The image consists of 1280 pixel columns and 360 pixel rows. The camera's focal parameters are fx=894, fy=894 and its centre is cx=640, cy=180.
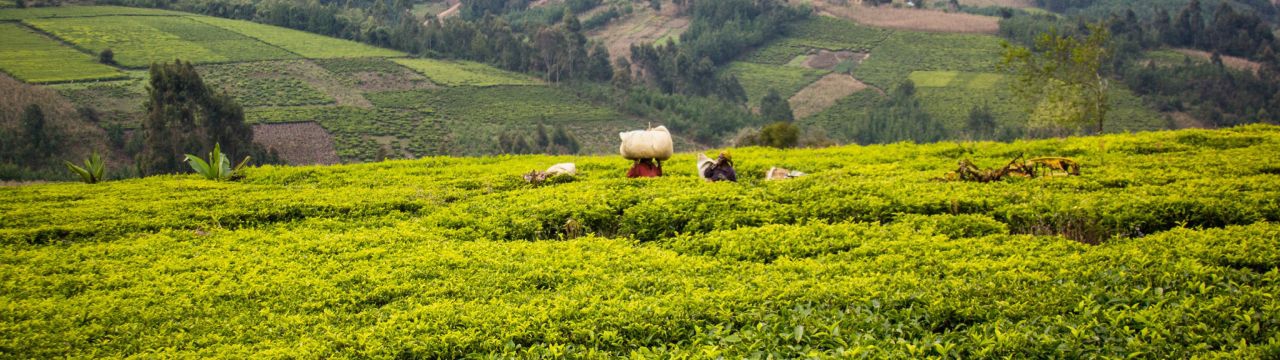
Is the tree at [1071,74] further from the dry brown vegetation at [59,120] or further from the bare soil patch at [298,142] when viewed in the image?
the dry brown vegetation at [59,120]

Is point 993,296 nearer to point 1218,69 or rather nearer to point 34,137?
point 34,137

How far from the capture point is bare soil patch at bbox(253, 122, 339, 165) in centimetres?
5494

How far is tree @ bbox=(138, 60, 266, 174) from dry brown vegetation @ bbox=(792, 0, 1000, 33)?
7465 cm

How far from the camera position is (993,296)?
5.95 metres

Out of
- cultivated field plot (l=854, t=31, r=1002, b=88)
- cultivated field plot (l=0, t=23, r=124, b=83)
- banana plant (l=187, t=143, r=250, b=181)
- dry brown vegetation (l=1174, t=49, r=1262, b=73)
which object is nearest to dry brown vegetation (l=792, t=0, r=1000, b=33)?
cultivated field plot (l=854, t=31, r=1002, b=88)

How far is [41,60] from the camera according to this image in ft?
190

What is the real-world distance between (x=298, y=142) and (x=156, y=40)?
23.2 metres

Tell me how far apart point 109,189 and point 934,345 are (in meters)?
11.7

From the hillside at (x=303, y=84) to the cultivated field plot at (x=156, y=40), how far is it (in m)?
0.14

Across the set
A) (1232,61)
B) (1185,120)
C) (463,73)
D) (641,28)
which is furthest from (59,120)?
(1232,61)

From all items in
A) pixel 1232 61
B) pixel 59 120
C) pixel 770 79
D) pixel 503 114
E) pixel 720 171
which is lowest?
pixel 503 114

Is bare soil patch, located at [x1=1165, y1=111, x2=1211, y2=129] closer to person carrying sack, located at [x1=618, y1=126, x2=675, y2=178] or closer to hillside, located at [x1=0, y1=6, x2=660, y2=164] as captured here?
hillside, located at [x1=0, y1=6, x2=660, y2=164]

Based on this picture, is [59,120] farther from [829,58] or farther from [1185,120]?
[1185,120]

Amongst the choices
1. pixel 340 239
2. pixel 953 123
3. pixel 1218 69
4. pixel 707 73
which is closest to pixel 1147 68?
pixel 1218 69
